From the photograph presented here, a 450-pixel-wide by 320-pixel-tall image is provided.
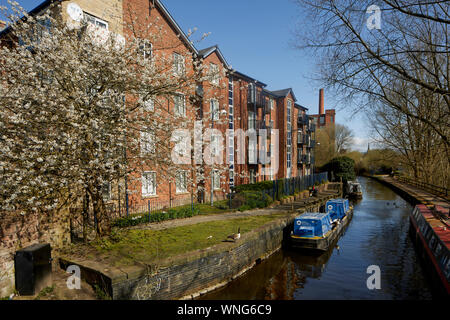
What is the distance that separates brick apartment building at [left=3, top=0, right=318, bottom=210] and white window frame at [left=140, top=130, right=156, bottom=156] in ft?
2.35

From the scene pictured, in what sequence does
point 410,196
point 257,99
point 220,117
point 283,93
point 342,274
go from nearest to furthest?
point 342,274 → point 220,117 → point 257,99 → point 410,196 → point 283,93

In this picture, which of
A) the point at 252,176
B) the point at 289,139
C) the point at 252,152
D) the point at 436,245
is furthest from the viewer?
the point at 289,139

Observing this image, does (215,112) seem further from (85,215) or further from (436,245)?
(436,245)

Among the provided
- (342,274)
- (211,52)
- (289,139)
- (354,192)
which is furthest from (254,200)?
(354,192)

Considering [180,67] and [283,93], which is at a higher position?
[283,93]

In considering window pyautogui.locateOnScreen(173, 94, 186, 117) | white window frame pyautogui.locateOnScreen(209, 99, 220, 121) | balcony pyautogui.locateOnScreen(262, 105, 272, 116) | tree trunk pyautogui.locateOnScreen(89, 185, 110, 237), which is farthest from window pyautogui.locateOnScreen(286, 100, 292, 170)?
tree trunk pyautogui.locateOnScreen(89, 185, 110, 237)

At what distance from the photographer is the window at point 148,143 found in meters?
8.87

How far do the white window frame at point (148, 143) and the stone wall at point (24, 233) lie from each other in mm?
3095

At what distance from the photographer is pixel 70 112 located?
7258 millimetres

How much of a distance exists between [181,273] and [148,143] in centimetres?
453

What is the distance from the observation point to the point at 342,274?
11.1 meters

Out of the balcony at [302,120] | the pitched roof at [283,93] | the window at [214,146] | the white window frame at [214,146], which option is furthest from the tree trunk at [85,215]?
the balcony at [302,120]

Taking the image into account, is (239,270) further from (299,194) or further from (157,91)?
(299,194)

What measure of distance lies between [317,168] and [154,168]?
146 feet
